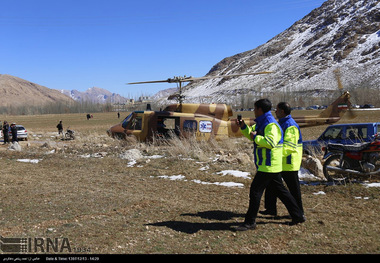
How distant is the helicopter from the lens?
14727 millimetres

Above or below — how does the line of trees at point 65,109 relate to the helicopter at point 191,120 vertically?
above

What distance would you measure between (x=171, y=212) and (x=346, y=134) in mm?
7449

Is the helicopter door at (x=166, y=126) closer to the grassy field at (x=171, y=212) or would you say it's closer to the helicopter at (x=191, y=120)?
the helicopter at (x=191, y=120)

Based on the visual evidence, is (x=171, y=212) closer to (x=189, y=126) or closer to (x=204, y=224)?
(x=204, y=224)

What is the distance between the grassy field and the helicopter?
13.0 ft

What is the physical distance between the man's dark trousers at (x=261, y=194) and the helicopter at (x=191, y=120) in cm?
950

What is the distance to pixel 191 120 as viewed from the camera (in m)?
14.7

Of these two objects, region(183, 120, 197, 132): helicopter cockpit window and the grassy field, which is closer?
the grassy field

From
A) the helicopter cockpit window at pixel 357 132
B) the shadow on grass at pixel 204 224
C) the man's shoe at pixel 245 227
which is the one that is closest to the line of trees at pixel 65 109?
the helicopter cockpit window at pixel 357 132

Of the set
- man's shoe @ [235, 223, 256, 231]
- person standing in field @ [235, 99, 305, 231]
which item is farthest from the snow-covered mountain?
man's shoe @ [235, 223, 256, 231]

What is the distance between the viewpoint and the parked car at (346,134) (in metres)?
10.3

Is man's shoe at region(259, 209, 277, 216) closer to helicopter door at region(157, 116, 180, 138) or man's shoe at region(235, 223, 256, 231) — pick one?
man's shoe at region(235, 223, 256, 231)

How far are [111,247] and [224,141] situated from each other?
11041 mm

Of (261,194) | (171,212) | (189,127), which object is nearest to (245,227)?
(261,194)
